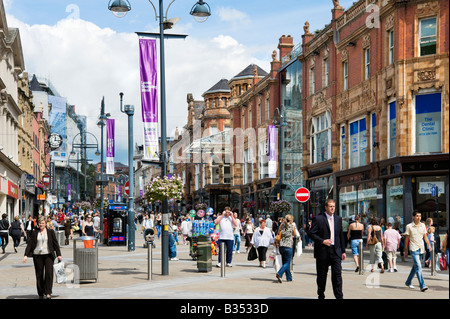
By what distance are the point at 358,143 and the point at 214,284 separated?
2192cm

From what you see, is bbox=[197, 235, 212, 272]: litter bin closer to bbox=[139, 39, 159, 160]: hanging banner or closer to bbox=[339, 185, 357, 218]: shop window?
bbox=[139, 39, 159, 160]: hanging banner

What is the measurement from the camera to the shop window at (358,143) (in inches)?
1431

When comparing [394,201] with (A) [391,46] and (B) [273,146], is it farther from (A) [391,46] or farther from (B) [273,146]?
(B) [273,146]

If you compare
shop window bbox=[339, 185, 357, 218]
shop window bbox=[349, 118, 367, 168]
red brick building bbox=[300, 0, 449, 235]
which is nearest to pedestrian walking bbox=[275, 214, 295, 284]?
red brick building bbox=[300, 0, 449, 235]

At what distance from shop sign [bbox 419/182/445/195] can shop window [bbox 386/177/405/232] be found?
984 mm

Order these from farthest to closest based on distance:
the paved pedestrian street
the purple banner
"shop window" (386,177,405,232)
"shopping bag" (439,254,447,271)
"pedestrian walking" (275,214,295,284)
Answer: the purple banner < "shop window" (386,177,405,232) < "pedestrian walking" (275,214,295,284) < "shopping bag" (439,254,447,271) < the paved pedestrian street

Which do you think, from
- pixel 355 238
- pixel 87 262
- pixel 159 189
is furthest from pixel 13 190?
pixel 87 262

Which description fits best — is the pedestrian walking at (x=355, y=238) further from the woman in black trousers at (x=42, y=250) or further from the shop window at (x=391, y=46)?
the shop window at (x=391, y=46)

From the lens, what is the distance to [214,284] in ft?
54.8

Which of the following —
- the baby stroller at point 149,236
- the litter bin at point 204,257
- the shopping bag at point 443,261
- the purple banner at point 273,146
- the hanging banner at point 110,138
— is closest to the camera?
the shopping bag at point 443,261

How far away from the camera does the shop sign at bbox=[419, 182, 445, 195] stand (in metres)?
30.6

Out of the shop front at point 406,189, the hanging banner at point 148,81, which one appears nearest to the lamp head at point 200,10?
the hanging banner at point 148,81

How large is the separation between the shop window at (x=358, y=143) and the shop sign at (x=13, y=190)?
2318 cm
